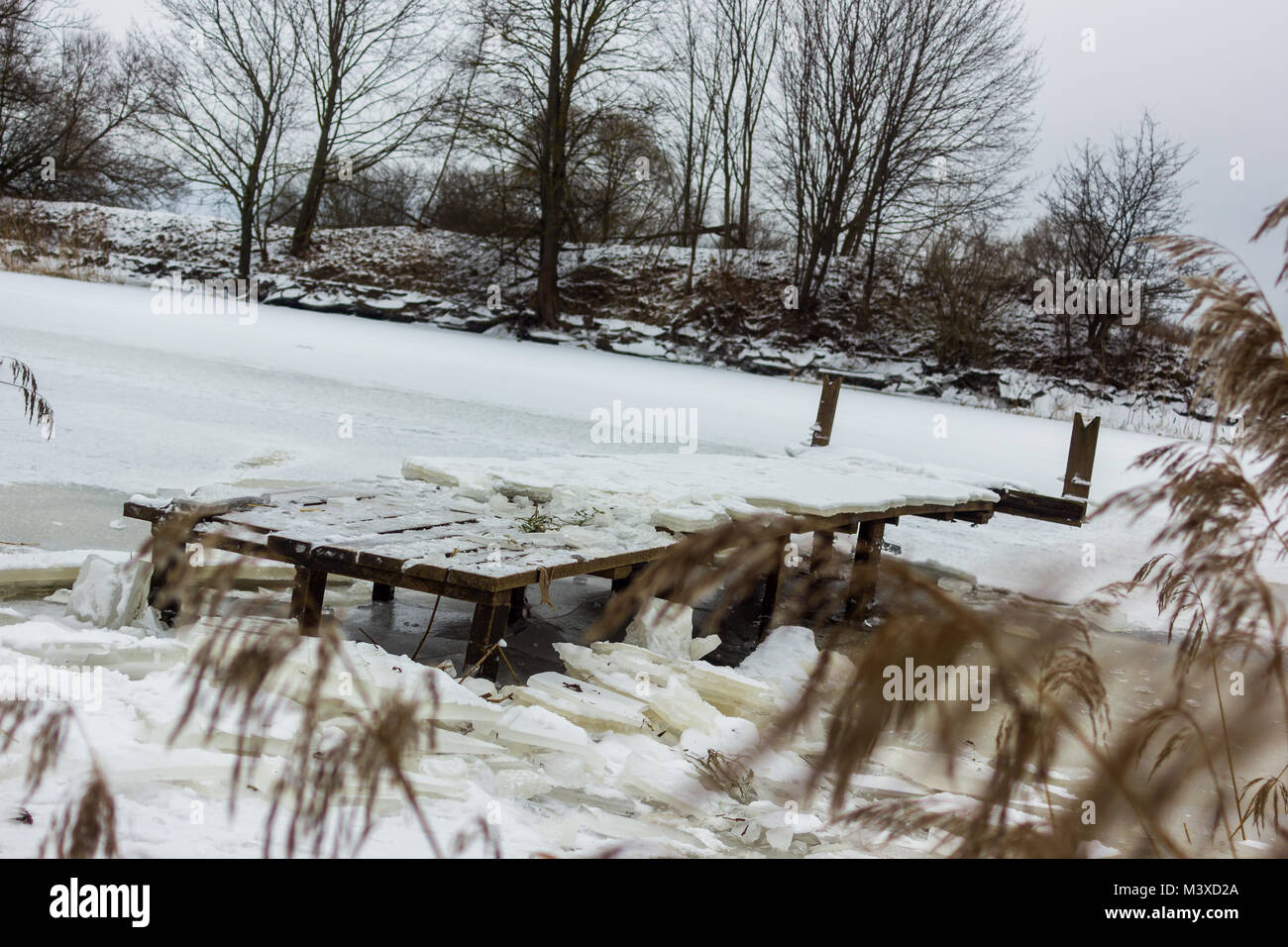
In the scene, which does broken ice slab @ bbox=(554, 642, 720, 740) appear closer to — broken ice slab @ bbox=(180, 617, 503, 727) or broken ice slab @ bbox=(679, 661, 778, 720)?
broken ice slab @ bbox=(679, 661, 778, 720)

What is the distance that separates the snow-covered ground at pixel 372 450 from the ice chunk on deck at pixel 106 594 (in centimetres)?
12

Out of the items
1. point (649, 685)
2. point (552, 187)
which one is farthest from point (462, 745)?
point (552, 187)

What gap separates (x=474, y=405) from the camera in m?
10.5

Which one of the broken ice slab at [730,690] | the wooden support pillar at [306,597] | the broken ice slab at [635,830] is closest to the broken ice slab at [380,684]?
the broken ice slab at [635,830]

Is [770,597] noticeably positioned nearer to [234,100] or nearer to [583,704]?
[583,704]

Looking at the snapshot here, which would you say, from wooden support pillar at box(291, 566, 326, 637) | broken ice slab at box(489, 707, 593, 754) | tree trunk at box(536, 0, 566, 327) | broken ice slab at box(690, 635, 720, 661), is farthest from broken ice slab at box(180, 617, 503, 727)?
tree trunk at box(536, 0, 566, 327)

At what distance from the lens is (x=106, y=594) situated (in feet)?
11.6

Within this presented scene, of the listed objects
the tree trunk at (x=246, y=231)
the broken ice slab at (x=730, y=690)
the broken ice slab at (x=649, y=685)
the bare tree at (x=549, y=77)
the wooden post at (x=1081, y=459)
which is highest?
the bare tree at (x=549, y=77)

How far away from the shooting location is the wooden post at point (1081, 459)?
821 centimetres

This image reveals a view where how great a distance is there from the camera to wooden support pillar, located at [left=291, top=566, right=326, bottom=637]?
3.65 m

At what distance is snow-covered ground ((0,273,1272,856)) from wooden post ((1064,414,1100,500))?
0.49m

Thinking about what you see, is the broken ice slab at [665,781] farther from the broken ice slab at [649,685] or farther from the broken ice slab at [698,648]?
the broken ice slab at [698,648]

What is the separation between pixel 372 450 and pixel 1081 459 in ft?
18.7

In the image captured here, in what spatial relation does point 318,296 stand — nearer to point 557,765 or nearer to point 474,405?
point 474,405
